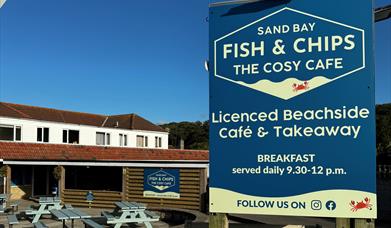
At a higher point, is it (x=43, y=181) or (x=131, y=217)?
(x=131, y=217)

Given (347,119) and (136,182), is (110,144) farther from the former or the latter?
(347,119)

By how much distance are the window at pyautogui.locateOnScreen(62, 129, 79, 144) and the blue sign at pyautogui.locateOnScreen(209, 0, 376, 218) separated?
24962 millimetres

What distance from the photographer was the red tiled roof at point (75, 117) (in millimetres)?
25016

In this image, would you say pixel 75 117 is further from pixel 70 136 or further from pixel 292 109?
pixel 292 109

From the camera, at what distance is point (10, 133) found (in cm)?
2361

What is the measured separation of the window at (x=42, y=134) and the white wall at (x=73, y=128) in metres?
0.18

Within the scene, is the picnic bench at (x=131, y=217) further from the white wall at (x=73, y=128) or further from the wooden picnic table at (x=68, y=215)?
the white wall at (x=73, y=128)

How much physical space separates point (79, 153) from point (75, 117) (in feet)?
15.4

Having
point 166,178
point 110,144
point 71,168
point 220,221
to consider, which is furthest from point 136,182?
point 220,221

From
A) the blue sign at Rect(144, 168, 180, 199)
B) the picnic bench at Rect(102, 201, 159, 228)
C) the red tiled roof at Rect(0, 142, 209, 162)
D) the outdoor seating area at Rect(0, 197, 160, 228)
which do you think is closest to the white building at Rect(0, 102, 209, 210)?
the red tiled roof at Rect(0, 142, 209, 162)

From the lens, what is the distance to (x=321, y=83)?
2.87 m

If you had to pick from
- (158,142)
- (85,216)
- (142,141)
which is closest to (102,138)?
(142,141)

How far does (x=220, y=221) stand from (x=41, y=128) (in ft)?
78.1

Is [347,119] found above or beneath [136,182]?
above
